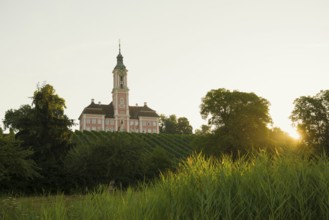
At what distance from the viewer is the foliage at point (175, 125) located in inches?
5443

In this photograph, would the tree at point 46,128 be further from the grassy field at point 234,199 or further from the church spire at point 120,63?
the church spire at point 120,63

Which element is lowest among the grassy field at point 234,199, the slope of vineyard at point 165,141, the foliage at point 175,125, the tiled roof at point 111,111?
the grassy field at point 234,199

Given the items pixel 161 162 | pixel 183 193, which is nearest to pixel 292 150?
pixel 183 193

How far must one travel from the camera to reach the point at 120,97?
462 ft

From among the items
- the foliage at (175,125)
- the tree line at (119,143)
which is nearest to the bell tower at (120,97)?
the foliage at (175,125)

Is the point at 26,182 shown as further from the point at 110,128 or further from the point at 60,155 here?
the point at 110,128

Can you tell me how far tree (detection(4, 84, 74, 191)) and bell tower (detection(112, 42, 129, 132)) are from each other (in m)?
90.7

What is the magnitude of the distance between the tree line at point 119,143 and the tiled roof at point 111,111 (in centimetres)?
9163

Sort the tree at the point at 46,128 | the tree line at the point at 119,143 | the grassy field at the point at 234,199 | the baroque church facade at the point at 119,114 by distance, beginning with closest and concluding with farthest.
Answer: the grassy field at the point at 234,199
the tree line at the point at 119,143
the tree at the point at 46,128
the baroque church facade at the point at 119,114

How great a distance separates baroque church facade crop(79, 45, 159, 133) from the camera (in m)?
136

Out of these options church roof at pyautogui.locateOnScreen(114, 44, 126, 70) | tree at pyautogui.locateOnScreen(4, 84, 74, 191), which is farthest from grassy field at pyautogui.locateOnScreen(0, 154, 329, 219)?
church roof at pyautogui.locateOnScreen(114, 44, 126, 70)

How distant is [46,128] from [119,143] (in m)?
9.15

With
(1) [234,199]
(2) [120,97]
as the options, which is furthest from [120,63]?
(1) [234,199]

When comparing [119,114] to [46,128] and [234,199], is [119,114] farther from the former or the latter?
[234,199]
